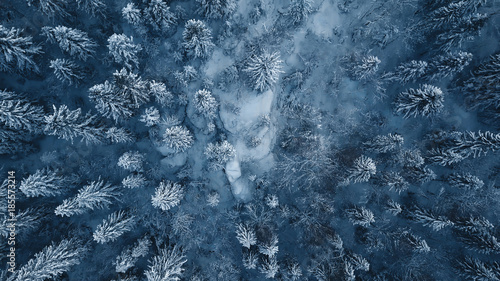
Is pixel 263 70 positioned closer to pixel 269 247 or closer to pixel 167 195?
pixel 167 195

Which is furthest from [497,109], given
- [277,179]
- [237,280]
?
[237,280]

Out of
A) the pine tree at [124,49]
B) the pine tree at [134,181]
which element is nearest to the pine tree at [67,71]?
the pine tree at [124,49]

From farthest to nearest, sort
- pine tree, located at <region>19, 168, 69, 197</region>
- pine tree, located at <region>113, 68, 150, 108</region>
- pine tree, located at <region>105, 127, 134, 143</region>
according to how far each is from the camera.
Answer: pine tree, located at <region>105, 127, 134, 143</region>, pine tree, located at <region>19, 168, 69, 197</region>, pine tree, located at <region>113, 68, 150, 108</region>

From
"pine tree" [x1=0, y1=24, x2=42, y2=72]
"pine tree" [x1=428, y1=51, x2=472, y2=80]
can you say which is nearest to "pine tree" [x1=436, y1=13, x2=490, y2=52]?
"pine tree" [x1=428, y1=51, x2=472, y2=80]

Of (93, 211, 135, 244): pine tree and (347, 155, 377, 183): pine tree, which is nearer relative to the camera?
(93, 211, 135, 244): pine tree

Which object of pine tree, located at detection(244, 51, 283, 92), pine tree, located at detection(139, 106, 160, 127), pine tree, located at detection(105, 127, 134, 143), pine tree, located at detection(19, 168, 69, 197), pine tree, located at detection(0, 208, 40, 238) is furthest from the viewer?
pine tree, located at detection(105, 127, 134, 143)

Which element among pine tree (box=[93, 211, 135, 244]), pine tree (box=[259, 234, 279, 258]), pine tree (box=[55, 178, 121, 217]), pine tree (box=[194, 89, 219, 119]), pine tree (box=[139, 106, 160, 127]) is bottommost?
pine tree (box=[259, 234, 279, 258])

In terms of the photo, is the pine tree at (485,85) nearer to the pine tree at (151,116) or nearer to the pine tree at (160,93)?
the pine tree at (160,93)

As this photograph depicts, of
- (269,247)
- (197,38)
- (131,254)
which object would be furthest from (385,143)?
(131,254)

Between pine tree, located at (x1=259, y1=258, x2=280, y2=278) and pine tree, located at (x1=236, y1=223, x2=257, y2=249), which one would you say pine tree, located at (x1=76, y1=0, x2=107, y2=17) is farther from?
pine tree, located at (x1=259, y1=258, x2=280, y2=278)
